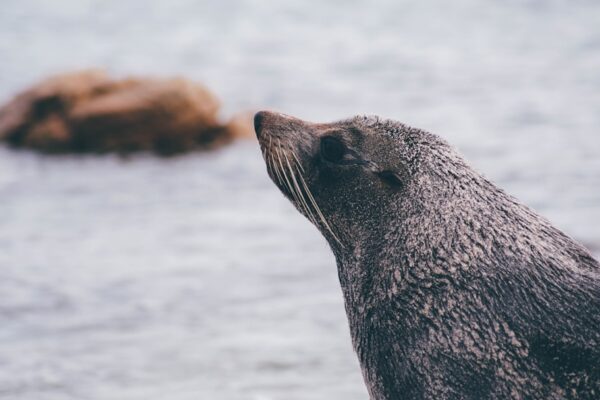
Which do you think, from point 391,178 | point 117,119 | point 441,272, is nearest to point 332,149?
point 391,178

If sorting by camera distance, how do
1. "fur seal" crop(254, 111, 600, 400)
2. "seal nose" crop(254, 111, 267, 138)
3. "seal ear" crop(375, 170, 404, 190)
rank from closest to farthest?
"fur seal" crop(254, 111, 600, 400) < "seal ear" crop(375, 170, 404, 190) < "seal nose" crop(254, 111, 267, 138)

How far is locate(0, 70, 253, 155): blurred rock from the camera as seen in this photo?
17.5m

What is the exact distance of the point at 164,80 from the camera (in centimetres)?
1802

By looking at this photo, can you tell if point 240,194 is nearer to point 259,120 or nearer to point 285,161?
point 259,120

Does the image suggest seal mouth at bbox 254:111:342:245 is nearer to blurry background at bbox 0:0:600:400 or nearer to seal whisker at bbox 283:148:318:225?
seal whisker at bbox 283:148:318:225

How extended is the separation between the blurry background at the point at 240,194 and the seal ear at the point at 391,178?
10.7ft

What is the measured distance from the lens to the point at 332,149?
17.0 feet

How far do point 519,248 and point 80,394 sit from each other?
4.66 m

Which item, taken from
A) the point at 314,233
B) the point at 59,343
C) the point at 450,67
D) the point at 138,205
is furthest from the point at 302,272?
the point at 450,67

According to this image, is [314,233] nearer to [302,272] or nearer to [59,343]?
[302,272]

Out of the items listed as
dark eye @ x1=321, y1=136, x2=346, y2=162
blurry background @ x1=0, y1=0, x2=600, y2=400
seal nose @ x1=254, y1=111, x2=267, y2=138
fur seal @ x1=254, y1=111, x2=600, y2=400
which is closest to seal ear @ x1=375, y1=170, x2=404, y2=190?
fur seal @ x1=254, y1=111, x2=600, y2=400

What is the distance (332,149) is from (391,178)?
37cm

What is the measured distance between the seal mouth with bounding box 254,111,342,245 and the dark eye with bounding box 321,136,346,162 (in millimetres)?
129

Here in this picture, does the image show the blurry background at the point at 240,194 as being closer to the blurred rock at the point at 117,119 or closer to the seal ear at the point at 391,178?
the blurred rock at the point at 117,119
